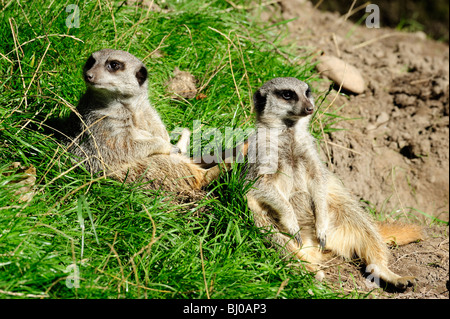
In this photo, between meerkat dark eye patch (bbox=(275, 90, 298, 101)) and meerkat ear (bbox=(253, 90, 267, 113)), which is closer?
meerkat dark eye patch (bbox=(275, 90, 298, 101))

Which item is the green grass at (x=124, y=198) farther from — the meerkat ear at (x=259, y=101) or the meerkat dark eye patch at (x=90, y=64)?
the meerkat ear at (x=259, y=101)

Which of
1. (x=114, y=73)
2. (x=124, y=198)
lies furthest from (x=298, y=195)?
(x=114, y=73)

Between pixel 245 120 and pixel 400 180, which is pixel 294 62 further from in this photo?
pixel 400 180

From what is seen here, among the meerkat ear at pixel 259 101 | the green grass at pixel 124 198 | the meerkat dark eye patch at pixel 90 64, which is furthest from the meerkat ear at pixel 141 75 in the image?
the meerkat ear at pixel 259 101

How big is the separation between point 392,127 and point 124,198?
9.86 ft

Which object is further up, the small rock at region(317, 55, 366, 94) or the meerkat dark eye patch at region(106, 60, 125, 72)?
the meerkat dark eye patch at region(106, 60, 125, 72)

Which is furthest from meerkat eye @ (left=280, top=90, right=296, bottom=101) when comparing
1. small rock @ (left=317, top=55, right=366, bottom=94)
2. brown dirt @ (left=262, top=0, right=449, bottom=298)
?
small rock @ (left=317, top=55, right=366, bottom=94)

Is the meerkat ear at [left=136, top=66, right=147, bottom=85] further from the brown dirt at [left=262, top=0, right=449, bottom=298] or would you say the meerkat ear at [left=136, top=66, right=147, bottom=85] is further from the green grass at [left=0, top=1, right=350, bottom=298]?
the brown dirt at [left=262, top=0, right=449, bottom=298]

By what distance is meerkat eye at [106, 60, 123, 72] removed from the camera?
10.5ft

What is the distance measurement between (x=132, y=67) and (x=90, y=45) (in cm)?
78

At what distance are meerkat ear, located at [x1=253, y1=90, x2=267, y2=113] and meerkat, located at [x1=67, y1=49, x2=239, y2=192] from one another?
0.45 meters

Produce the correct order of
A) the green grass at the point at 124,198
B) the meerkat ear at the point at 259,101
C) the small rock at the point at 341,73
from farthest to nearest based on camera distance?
the small rock at the point at 341,73
the meerkat ear at the point at 259,101
the green grass at the point at 124,198

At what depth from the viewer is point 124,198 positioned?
2.95 meters

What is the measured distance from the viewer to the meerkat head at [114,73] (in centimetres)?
313
